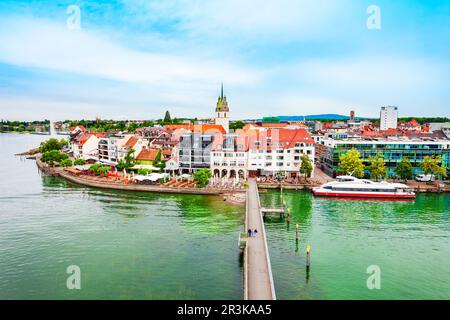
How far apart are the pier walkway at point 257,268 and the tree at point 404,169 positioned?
1193 inches

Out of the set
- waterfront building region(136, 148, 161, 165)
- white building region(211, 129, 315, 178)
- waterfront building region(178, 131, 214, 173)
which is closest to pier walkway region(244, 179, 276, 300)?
white building region(211, 129, 315, 178)

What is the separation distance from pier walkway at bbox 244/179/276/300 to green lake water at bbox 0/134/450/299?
146cm

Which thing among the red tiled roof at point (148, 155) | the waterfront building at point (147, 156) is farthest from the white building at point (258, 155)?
the red tiled roof at point (148, 155)

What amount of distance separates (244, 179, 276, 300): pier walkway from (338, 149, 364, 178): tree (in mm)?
25807

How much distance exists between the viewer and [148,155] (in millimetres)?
62562

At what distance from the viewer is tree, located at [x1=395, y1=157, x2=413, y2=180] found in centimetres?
5284

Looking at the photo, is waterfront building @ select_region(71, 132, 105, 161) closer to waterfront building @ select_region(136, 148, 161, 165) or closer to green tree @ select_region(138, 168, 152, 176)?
waterfront building @ select_region(136, 148, 161, 165)

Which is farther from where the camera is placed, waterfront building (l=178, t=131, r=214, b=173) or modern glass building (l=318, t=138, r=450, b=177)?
waterfront building (l=178, t=131, r=214, b=173)

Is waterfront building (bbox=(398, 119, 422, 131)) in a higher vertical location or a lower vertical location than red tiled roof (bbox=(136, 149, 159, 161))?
higher

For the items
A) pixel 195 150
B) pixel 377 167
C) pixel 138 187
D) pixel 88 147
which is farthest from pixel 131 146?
pixel 377 167

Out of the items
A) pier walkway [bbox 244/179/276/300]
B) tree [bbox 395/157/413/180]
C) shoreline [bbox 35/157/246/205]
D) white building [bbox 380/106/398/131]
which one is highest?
white building [bbox 380/106/398/131]

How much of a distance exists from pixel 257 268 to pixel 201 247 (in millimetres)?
7570

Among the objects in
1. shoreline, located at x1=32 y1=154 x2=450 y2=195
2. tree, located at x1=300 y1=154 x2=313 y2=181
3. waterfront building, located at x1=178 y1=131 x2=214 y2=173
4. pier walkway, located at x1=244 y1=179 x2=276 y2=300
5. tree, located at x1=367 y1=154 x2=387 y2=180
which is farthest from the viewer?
waterfront building, located at x1=178 y1=131 x2=214 y2=173

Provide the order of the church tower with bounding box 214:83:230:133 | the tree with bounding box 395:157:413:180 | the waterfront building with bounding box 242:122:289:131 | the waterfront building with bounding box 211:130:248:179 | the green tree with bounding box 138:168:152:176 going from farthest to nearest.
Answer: the waterfront building with bounding box 242:122:289:131 → the church tower with bounding box 214:83:230:133 → the green tree with bounding box 138:168:152:176 → the waterfront building with bounding box 211:130:248:179 → the tree with bounding box 395:157:413:180
